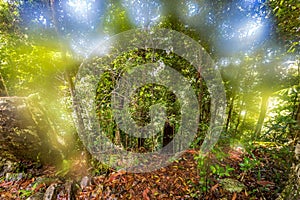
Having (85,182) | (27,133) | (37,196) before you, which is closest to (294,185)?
(85,182)

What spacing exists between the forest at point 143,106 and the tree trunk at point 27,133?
0.02m

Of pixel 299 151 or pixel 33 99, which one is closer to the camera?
pixel 299 151

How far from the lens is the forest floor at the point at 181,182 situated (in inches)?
90.0

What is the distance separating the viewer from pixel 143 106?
3148mm

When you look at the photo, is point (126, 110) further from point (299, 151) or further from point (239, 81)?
point (239, 81)

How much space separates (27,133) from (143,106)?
9.53 ft

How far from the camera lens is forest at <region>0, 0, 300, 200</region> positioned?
2578 millimetres

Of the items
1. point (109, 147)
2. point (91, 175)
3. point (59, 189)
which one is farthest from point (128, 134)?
point (59, 189)

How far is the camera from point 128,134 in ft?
11.7

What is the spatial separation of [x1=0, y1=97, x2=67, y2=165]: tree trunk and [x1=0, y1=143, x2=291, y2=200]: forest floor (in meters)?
0.50

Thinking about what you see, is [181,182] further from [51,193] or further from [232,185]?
[51,193]

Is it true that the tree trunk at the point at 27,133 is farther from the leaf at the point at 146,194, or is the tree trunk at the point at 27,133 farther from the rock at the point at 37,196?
the leaf at the point at 146,194

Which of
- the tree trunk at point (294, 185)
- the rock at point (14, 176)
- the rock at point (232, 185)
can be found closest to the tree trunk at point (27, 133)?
the rock at point (14, 176)

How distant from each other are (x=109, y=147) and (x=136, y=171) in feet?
2.85
